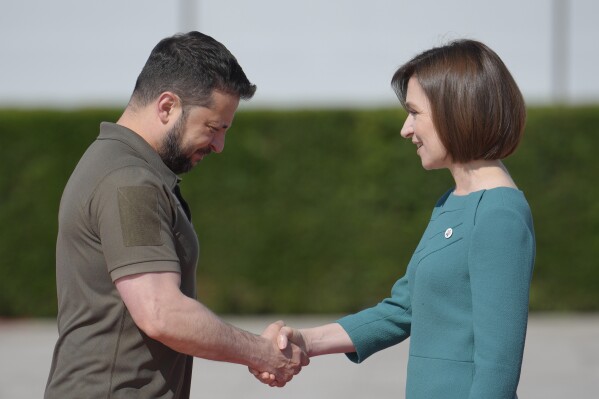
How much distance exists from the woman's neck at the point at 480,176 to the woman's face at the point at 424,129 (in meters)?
0.05

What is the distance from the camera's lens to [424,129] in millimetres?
2926

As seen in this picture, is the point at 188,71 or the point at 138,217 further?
the point at 188,71

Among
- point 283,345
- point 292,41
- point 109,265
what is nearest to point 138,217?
point 109,265

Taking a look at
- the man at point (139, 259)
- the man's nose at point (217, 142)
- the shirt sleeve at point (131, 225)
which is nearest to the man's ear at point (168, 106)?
the man at point (139, 259)

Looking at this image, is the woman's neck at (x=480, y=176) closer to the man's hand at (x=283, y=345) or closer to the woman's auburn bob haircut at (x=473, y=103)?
the woman's auburn bob haircut at (x=473, y=103)

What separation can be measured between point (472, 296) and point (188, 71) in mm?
1138

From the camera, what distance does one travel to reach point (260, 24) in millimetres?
11320

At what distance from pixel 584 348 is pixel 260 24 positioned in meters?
5.32

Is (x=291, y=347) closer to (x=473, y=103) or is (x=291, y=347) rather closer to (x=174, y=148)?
(x=174, y=148)

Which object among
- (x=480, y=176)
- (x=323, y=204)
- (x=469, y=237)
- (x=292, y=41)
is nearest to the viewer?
(x=469, y=237)

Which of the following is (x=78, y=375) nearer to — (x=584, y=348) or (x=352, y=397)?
(x=352, y=397)

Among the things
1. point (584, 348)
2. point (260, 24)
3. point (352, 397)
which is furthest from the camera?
point (260, 24)

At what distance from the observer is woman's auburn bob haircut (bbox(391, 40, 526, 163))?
2.77 meters

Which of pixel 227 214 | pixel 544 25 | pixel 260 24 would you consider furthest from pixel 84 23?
pixel 544 25
